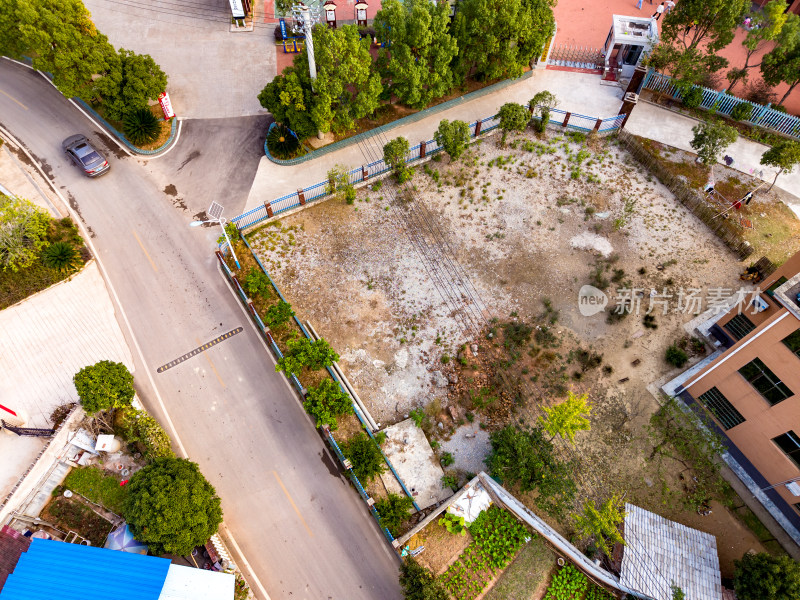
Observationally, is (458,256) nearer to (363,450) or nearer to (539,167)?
(539,167)

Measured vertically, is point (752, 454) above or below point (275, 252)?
below

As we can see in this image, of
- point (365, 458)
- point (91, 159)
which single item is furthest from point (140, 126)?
point (365, 458)

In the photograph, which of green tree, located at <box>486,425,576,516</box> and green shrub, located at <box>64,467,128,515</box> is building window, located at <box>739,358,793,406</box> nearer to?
green tree, located at <box>486,425,576,516</box>

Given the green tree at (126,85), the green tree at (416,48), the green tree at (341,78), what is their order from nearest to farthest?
the green tree at (341,78), the green tree at (416,48), the green tree at (126,85)

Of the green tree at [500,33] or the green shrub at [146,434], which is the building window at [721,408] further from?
the green shrub at [146,434]

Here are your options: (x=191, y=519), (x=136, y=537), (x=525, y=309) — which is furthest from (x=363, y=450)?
(x=525, y=309)

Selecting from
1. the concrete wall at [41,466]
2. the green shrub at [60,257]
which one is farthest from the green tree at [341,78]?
the concrete wall at [41,466]

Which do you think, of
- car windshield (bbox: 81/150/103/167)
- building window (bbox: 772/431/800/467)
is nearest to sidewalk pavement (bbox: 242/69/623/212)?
car windshield (bbox: 81/150/103/167)
